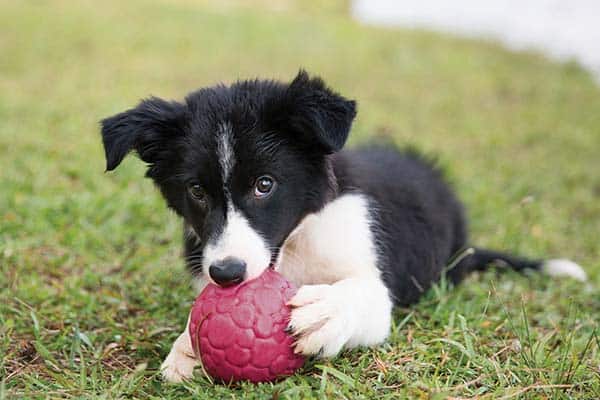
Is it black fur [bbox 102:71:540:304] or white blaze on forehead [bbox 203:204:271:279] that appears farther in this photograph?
black fur [bbox 102:71:540:304]

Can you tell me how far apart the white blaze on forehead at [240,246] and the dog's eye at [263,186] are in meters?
0.14

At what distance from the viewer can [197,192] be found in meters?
3.30

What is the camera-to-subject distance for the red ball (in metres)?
2.97

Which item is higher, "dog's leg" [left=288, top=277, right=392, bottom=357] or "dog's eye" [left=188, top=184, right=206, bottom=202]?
"dog's eye" [left=188, top=184, right=206, bottom=202]

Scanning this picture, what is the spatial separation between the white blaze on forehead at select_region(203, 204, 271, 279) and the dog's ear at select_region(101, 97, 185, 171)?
1.78ft

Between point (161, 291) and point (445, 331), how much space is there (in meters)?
1.67

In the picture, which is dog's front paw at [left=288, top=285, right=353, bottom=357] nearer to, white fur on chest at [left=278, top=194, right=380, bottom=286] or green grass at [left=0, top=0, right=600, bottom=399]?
green grass at [left=0, top=0, right=600, bottom=399]

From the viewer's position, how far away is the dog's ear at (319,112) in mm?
3145

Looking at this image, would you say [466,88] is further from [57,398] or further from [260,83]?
[57,398]

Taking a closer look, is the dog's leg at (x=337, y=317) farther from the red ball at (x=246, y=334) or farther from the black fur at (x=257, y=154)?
the black fur at (x=257, y=154)

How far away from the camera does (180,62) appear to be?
11.2 metres

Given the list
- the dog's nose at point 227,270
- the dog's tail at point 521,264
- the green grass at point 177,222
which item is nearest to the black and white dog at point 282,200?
the dog's nose at point 227,270

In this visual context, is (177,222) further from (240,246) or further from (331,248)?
(240,246)

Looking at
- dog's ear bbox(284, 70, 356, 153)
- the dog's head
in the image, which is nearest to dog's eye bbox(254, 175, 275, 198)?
the dog's head
